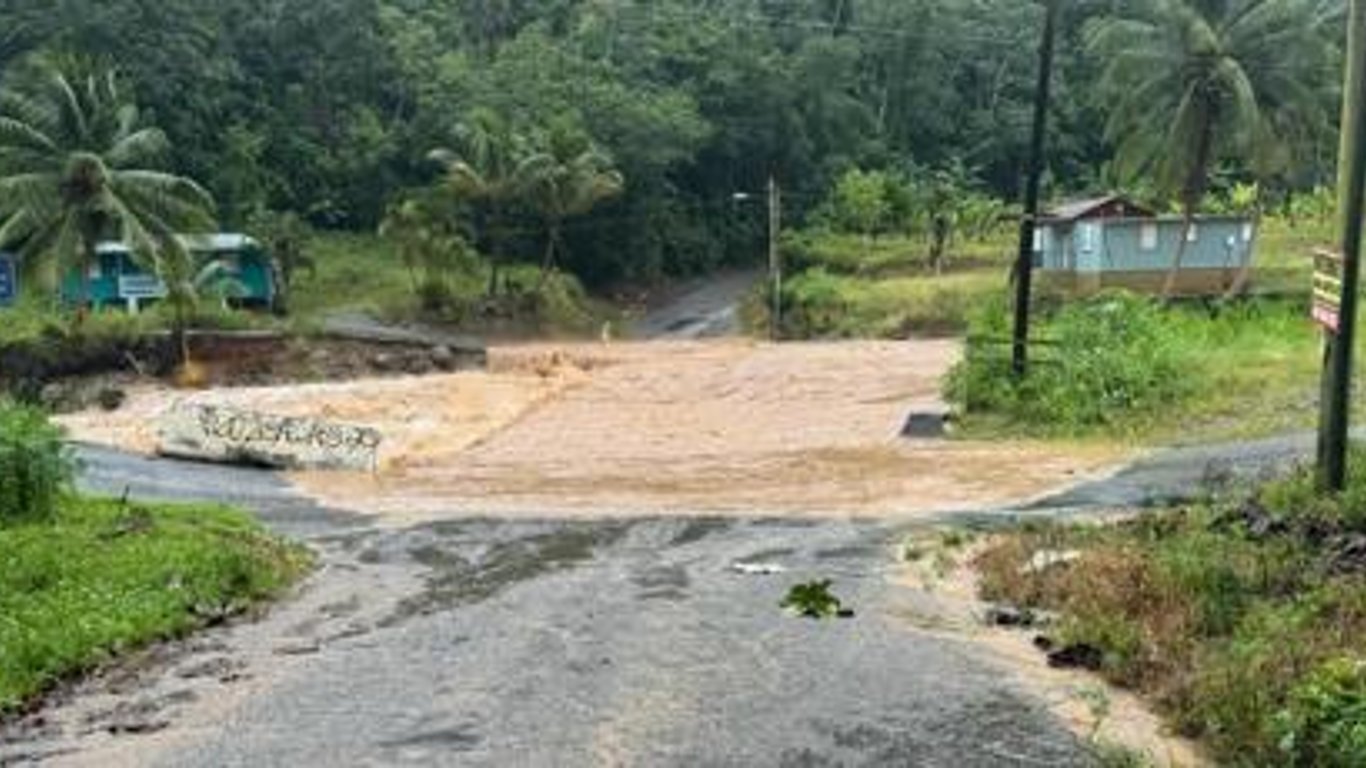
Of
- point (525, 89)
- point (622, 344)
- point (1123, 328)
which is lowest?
point (622, 344)

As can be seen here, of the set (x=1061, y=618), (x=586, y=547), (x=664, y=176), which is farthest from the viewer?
(x=664, y=176)

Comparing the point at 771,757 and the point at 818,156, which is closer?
the point at 771,757

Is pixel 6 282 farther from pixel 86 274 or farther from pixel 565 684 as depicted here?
pixel 86 274

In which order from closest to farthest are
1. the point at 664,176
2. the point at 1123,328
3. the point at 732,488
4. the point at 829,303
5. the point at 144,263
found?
1. the point at 732,488
2. the point at 1123,328
3. the point at 144,263
4. the point at 829,303
5. the point at 664,176

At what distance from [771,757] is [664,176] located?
72.9 metres

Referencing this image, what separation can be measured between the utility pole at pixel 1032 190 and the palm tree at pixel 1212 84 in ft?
66.3

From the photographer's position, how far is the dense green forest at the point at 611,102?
71.2 meters

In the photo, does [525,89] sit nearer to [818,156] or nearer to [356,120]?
[356,120]

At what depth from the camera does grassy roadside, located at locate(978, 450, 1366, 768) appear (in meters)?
10.0

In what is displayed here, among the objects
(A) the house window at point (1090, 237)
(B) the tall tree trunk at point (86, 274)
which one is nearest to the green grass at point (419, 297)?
(B) the tall tree trunk at point (86, 274)

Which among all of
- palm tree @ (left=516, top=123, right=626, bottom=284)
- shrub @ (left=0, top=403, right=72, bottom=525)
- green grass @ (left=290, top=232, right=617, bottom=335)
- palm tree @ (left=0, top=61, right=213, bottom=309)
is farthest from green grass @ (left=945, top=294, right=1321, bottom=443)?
green grass @ (left=290, top=232, right=617, bottom=335)

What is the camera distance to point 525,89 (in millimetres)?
76500

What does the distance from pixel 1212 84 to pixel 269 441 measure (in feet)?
105

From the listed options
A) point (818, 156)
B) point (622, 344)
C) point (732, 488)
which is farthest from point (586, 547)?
point (818, 156)
